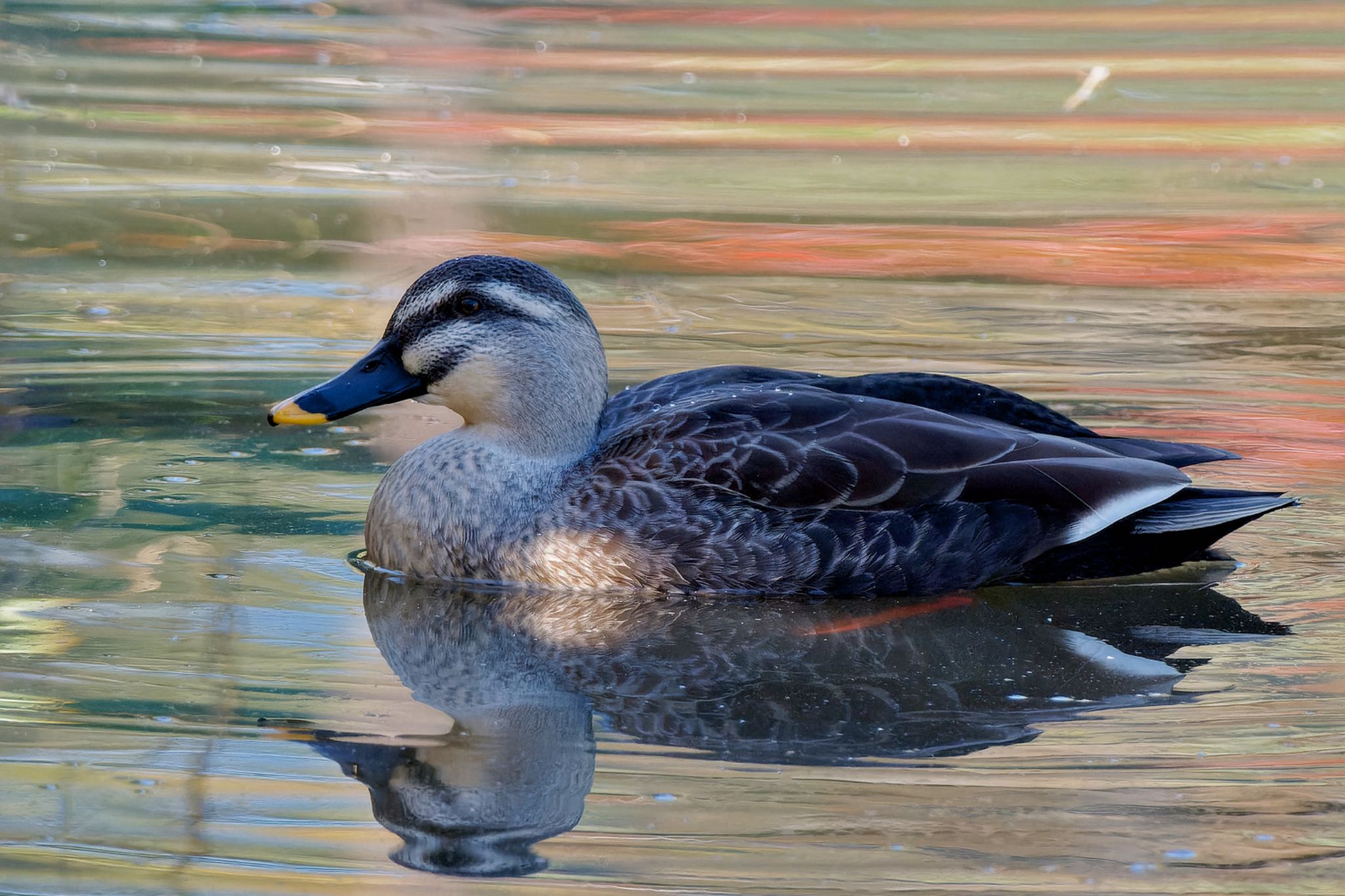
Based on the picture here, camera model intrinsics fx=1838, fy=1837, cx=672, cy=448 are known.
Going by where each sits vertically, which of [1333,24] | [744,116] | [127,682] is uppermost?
[1333,24]

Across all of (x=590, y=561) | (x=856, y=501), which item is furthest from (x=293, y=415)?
(x=856, y=501)

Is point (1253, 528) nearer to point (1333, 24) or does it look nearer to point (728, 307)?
point (728, 307)

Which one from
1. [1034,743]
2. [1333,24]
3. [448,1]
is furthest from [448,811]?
[1333,24]

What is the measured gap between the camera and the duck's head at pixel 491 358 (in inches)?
243

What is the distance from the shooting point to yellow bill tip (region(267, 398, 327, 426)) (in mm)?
6062

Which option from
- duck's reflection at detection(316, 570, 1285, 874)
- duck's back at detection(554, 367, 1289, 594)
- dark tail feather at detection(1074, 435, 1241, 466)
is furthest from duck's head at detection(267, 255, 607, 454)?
dark tail feather at detection(1074, 435, 1241, 466)

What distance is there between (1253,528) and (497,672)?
3.05 metres

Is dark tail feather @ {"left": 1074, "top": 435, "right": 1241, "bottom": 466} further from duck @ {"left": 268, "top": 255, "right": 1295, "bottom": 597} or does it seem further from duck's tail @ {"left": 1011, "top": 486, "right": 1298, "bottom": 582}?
duck's tail @ {"left": 1011, "top": 486, "right": 1298, "bottom": 582}

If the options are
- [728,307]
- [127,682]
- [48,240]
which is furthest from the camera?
[48,240]

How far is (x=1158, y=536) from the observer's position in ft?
20.0

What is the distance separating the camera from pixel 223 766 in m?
4.64

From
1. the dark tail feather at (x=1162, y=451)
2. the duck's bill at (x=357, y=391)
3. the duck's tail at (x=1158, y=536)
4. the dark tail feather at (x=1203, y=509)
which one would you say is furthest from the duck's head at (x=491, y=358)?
the dark tail feather at (x=1203, y=509)

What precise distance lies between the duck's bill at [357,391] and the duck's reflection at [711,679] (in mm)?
594

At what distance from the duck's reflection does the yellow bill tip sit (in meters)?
0.58
